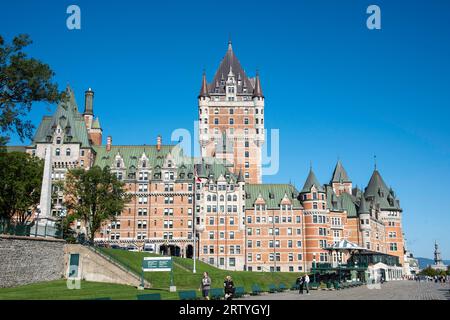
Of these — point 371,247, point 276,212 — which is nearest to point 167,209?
point 276,212

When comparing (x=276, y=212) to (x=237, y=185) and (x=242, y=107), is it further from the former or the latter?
(x=242, y=107)

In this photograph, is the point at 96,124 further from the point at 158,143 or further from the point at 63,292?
the point at 63,292

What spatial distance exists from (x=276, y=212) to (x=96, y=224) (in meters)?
39.3

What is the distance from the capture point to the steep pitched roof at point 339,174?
12568 centimetres

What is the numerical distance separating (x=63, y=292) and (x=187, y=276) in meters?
24.3

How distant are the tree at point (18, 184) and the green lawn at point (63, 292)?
2211 cm

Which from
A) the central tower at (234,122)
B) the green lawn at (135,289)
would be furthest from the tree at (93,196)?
the central tower at (234,122)

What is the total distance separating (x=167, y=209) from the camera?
103m

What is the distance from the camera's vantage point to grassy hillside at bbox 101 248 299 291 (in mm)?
57750

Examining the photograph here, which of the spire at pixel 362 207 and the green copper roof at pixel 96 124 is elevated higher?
the green copper roof at pixel 96 124

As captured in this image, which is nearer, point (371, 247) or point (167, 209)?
point (167, 209)

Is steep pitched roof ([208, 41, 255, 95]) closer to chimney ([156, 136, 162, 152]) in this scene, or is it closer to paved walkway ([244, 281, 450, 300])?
chimney ([156, 136, 162, 152])

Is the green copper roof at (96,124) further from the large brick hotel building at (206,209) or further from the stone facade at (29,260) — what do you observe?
the stone facade at (29,260)

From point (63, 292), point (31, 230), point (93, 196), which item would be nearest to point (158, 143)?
point (93, 196)
